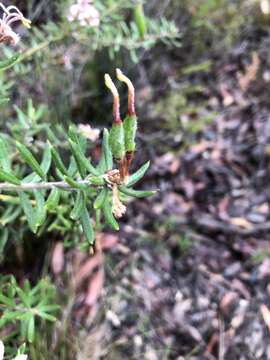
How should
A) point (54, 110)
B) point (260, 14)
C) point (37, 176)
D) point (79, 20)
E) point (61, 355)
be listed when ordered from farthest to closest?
point (260, 14) → point (54, 110) → point (61, 355) → point (79, 20) → point (37, 176)

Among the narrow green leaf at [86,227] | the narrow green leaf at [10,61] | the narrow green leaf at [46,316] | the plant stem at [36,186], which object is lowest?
the narrow green leaf at [46,316]

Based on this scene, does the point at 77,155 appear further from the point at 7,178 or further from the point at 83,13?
the point at 83,13

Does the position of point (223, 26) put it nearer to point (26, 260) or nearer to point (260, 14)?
point (260, 14)

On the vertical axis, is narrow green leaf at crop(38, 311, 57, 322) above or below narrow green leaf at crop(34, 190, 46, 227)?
below

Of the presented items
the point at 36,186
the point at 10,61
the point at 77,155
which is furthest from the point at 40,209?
the point at 10,61

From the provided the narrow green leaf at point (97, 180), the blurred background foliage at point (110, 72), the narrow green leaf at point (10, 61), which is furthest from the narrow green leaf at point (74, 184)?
the blurred background foliage at point (110, 72)

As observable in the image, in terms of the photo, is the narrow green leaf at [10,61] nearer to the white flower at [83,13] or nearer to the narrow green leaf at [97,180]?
the narrow green leaf at [97,180]

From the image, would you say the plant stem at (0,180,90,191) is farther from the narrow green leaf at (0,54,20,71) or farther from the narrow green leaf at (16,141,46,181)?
the narrow green leaf at (0,54,20,71)

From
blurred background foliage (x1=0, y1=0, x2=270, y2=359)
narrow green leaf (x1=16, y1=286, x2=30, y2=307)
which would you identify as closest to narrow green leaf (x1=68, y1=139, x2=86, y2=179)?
blurred background foliage (x1=0, y1=0, x2=270, y2=359)

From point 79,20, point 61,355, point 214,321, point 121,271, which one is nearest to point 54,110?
point 79,20

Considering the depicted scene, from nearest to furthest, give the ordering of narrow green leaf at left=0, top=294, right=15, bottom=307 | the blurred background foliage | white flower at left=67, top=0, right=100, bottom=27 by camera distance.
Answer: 1. narrow green leaf at left=0, top=294, right=15, bottom=307
2. white flower at left=67, top=0, right=100, bottom=27
3. the blurred background foliage

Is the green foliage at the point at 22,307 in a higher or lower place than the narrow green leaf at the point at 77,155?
lower
